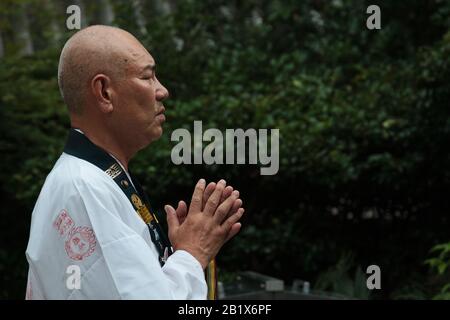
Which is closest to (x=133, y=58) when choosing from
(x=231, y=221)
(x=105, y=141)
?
(x=105, y=141)

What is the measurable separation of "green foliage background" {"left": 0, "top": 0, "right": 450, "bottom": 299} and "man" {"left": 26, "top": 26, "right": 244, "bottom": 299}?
5566mm

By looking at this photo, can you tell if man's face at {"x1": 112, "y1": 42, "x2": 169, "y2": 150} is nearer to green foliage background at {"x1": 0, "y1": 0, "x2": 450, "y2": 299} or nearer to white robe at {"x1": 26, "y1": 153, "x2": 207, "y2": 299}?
white robe at {"x1": 26, "y1": 153, "x2": 207, "y2": 299}

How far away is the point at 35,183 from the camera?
344 inches

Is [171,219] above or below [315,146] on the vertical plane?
above

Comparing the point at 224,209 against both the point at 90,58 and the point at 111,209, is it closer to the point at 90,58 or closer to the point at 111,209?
the point at 111,209

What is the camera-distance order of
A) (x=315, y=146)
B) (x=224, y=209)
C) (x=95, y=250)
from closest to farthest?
(x=95, y=250) < (x=224, y=209) < (x=315, y=146)

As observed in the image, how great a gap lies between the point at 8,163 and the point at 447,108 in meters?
4.38

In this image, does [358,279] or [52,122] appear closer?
[358,279]

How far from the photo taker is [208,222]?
296cm

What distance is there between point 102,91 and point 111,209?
435mm

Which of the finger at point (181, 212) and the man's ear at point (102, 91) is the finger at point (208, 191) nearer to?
the finger at point (181, 212)

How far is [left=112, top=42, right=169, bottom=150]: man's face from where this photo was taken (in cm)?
304
